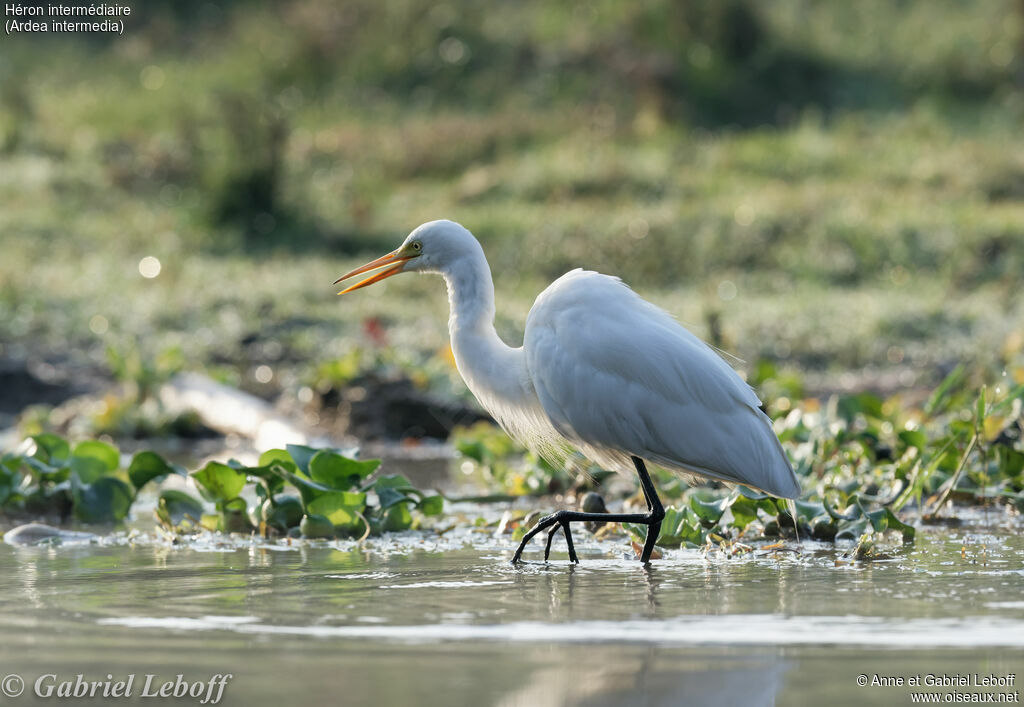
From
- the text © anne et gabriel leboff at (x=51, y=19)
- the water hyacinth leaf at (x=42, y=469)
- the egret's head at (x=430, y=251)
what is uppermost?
the text © anne et gabriel leboff at (x=51, y=19)

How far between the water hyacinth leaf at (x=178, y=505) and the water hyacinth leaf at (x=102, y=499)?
1.20ft

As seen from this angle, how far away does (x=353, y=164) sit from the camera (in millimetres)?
19719

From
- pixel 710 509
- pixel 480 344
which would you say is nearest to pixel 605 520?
pixel 710 509

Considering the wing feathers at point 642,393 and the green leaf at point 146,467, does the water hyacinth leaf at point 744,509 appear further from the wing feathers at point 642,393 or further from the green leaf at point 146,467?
the green leaf at point 146,467

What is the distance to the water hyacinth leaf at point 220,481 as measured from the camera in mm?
5691

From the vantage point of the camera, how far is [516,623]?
158 inches

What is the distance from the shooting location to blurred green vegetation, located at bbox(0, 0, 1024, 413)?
12.9m

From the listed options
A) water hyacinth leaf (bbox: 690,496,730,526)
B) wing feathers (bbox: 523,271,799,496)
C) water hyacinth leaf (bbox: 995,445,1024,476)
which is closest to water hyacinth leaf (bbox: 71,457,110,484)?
wing feathers (bbox: 523,271,799,496)

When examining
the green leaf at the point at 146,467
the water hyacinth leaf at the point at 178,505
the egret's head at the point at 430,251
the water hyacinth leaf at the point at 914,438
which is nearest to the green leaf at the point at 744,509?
the water hyacinth leaf at the point at 914,438

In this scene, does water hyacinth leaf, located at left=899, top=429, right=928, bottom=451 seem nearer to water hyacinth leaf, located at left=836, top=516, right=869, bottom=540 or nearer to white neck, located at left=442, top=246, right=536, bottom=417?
water hyacinth leaf, located at left=836, top=516, right=869, bottom=540

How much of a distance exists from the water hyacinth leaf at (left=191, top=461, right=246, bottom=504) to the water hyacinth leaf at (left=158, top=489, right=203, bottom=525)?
245 millimetres

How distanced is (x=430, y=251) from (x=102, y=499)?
202cm

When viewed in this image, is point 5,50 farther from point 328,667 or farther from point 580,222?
point 328,667

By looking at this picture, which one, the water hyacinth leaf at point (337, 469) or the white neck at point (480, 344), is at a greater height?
the white neck at point (480, 344)
